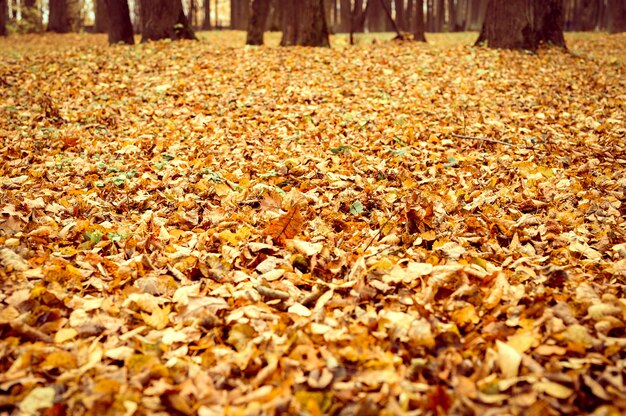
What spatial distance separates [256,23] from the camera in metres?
13.0

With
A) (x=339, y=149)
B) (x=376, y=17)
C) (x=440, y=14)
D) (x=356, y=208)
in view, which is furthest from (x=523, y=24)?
(x=376, y=17)

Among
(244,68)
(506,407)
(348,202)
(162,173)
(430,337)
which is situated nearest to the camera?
(506,407)

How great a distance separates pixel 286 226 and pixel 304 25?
9411 millimetres

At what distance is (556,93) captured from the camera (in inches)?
302

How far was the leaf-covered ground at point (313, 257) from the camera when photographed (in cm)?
203

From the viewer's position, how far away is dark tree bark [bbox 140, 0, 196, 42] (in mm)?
12383

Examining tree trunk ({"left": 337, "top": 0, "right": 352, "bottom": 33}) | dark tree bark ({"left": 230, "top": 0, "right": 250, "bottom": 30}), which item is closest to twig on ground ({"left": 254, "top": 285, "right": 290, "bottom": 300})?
dark tree bark ({"left": 230, "top": 0, "right": 250, "bottom": 30})

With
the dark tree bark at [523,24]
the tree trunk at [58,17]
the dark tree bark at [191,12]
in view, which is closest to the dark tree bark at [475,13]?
the dark tree bark at [191,12]

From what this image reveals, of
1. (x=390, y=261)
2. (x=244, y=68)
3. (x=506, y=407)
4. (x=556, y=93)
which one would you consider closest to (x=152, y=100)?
(x=244, y=68)

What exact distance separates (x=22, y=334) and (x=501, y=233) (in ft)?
9.67

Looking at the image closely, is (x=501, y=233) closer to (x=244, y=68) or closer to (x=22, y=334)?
(x=22, y=334)

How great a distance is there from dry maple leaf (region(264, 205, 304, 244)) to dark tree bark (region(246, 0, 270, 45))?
10.4m

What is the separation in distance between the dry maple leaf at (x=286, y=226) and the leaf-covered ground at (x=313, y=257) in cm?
1

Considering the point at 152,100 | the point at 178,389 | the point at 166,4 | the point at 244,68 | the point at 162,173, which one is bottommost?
the point at 178,389
